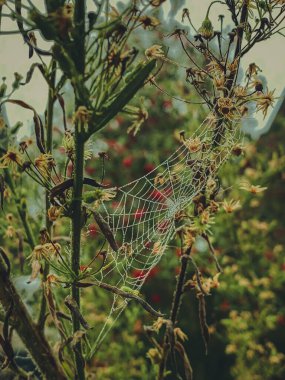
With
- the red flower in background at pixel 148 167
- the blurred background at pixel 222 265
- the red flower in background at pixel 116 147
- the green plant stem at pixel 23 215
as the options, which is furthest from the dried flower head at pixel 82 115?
the red flower in background at pixel 116 147

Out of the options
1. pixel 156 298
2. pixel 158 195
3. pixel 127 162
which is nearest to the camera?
pixel 158 195

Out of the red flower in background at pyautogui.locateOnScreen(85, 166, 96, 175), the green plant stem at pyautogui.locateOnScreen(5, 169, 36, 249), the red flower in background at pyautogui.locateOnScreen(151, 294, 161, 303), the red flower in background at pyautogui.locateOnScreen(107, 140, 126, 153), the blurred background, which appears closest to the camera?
the green plant stem at pyautogui.locateOnScreen(5, 169, 36, 249)

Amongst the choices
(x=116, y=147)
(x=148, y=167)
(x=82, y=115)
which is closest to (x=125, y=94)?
(x=82, y=115)

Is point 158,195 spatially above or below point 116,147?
below

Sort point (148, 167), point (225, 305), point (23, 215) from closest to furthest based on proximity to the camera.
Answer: point (23, 215), point (225, 305), point (148, 167)

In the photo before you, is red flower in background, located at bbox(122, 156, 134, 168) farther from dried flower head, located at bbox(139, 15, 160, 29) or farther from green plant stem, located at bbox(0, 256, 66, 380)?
dried flower head, located at bbox(139, 15, 160, 29)

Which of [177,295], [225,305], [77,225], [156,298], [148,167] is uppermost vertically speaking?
[148,167]

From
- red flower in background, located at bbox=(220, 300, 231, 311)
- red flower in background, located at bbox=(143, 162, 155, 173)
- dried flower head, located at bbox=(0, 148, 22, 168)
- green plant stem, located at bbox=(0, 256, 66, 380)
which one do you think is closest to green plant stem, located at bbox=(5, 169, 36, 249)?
green plant stem, located at bbox=(0, 256, 66, 380)

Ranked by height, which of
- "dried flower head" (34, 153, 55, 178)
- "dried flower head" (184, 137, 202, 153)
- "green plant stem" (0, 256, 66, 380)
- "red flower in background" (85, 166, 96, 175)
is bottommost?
"green plant stem" (0, 256, 66, 380)

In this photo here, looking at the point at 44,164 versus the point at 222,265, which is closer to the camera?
the point at 44,164

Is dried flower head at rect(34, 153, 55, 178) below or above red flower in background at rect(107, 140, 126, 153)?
below

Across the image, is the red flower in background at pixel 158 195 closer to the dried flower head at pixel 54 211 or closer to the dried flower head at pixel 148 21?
the dried flower head at pixel 54 211

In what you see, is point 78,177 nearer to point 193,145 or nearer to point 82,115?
point 82,115

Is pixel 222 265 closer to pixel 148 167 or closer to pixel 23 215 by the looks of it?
pixel 148 167
